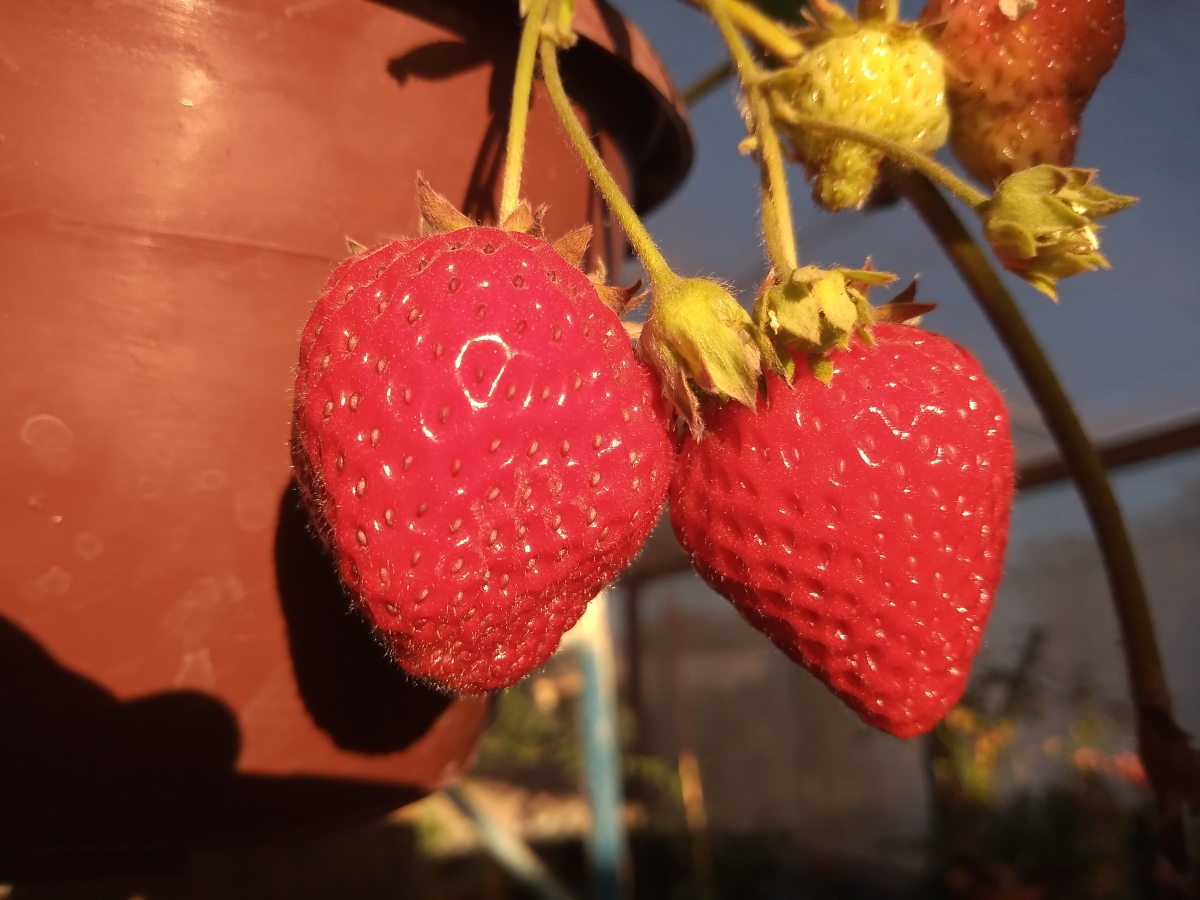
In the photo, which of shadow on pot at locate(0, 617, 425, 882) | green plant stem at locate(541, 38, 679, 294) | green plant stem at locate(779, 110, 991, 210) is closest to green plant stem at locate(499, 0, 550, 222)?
green plant stem at locate(541, 38, 679, 294)

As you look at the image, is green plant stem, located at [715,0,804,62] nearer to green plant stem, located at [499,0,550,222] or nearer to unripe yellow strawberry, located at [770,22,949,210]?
unripe yellow strawberry, located at [770,22,949,210]

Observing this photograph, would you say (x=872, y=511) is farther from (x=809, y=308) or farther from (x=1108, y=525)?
(x=1108, y=525)

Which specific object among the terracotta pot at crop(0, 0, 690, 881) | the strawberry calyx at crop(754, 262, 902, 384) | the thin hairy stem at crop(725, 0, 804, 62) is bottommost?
the terracotta pot at crop(0, 0, 690, 881)

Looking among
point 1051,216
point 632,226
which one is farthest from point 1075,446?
point 632,226

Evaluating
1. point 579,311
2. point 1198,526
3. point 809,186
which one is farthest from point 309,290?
point 1198,526

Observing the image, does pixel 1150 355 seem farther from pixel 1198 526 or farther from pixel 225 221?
pixel 225 221

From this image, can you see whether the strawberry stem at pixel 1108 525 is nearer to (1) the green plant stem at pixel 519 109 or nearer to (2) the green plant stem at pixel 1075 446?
(2) the green plant stem at pixel 1075 446
